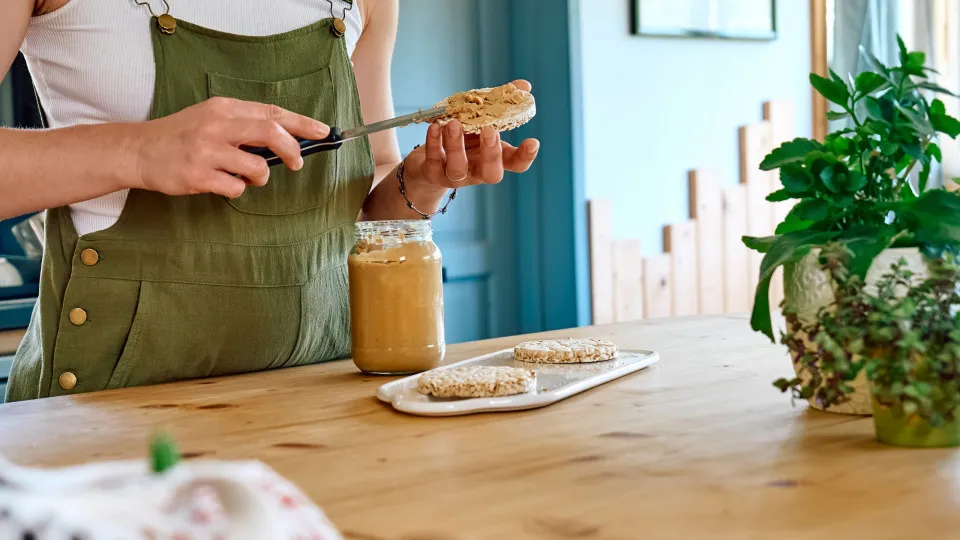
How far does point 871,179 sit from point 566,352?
39 cm

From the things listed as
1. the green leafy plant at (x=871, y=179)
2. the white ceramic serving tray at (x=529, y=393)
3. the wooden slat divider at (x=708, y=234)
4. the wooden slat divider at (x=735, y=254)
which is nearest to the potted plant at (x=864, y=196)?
the green leafy plant at (x=871, y=179)

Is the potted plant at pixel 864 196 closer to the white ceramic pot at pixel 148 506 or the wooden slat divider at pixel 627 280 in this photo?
the white ceramic pot at pixel 148 506

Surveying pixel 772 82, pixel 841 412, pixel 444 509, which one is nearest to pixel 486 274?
pixel 772 82

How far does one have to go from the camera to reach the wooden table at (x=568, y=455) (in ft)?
1.85

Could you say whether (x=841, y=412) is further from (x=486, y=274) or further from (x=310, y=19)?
(x=486, y=274)

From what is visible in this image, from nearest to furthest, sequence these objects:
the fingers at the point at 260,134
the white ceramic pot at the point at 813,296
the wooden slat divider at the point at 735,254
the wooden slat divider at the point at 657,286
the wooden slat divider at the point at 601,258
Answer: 1. the white ceramic pot at the point at 813,296
2. the fingers at the point at 260,134
3. the wooden slat divider at the point at 601,258
4. the wooden slat divider at the point at 657,286
5. the wooden slat divider at the point at 735,254

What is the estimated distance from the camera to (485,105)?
1.17 meters

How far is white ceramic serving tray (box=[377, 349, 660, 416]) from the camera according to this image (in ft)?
2.83

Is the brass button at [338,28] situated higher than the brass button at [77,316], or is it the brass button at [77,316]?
the brass button at [338,28]

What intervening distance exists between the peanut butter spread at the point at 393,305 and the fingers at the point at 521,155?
22cm

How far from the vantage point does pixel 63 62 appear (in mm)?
1176

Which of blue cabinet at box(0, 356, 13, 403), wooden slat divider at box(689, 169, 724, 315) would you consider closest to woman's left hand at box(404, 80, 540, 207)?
blue cabinet at box(0, 356, 13, 403)

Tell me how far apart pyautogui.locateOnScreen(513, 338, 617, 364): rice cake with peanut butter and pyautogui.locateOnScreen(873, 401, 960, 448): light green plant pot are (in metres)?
0.39

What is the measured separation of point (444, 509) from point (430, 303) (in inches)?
19.7
